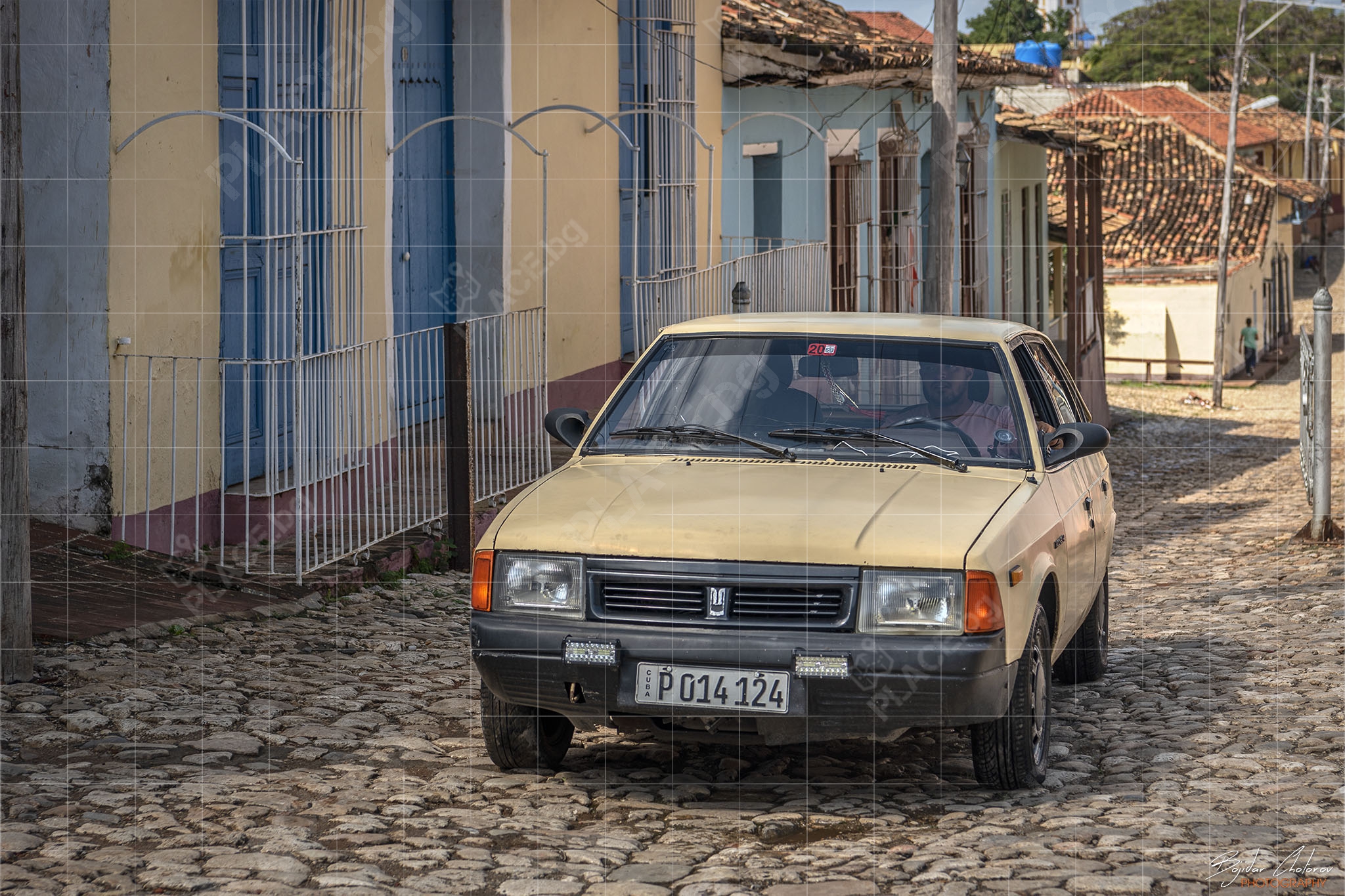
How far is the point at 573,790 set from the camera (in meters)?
5.35

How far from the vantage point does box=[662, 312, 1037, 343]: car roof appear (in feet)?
20.1

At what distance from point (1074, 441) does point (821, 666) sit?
1705 mm

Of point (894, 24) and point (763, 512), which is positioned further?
point (894, 24)

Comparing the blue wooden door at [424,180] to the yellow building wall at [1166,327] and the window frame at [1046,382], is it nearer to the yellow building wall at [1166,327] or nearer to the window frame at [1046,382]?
the window frame at [1046,382]

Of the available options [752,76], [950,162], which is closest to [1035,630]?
[950,162]

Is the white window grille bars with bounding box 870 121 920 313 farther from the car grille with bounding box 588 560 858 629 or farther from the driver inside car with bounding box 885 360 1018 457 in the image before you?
the car grille with bounding box 588 560 858 629

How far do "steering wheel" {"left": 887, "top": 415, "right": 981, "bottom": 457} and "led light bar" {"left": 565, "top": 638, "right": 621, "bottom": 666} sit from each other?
1.55 m

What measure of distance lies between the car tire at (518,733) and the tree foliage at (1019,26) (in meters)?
22.3

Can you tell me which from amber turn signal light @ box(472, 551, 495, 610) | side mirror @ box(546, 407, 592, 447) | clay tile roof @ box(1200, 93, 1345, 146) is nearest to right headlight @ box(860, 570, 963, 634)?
amber turn signal light @ box(472, 551, 495, 610)

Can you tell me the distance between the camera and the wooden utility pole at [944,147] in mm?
12930

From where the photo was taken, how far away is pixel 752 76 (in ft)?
58.7

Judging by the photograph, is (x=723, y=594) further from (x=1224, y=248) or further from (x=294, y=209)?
(x=1224, y=248)

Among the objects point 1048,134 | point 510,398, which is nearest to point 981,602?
point 510,398

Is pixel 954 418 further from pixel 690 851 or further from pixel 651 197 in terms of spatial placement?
pixel 651 197
